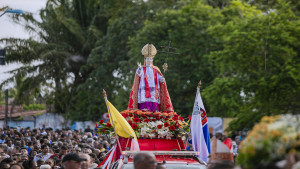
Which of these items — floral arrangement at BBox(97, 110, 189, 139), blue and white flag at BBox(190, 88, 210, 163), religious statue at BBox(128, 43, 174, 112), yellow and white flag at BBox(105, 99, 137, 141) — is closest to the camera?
yellow and white flag at BBox(105, 99, 137, 141)

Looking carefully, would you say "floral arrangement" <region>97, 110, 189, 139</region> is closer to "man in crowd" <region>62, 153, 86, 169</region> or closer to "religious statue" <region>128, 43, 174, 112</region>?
"religious statue" <region>128, 43, 174, 112</region>

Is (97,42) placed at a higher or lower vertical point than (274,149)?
higher

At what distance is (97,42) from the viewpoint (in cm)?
3419

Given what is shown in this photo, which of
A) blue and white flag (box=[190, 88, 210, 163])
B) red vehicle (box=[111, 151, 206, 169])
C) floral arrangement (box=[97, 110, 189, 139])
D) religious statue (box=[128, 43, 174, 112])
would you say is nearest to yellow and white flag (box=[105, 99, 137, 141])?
floral arrangement (box=[97, 110, 189, 139])

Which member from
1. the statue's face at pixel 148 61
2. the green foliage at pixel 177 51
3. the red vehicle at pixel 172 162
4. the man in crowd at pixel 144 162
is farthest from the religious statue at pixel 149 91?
the man in crowd at pixel 144 162

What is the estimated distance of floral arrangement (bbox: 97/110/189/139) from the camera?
30.4ft

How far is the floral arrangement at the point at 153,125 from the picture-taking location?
9273mm

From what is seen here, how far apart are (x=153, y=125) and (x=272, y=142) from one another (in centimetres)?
638

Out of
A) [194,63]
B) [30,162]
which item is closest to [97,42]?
[194,63]

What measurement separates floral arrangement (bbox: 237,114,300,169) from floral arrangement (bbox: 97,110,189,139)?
610cm

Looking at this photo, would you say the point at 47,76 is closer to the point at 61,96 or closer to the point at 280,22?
the point at 61,96

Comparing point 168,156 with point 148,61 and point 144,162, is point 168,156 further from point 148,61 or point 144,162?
point 144,162

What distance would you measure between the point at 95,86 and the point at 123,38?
12.7ft

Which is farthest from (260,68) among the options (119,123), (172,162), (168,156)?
(172,162)
